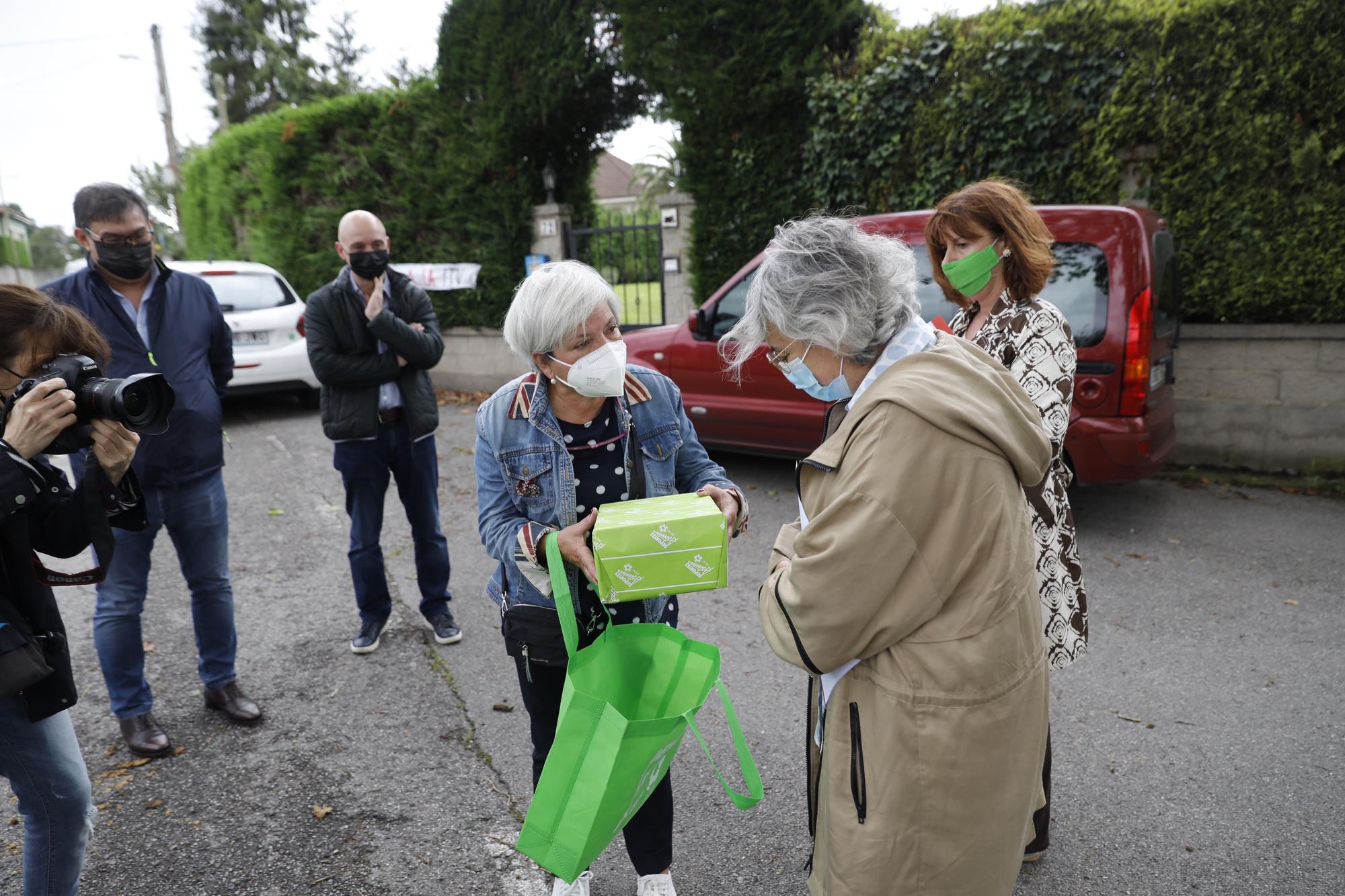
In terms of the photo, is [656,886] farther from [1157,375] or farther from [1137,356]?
[1157,375]

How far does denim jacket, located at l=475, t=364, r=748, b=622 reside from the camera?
6.98ft

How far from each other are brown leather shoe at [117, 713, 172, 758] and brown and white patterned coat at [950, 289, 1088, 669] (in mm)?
3211

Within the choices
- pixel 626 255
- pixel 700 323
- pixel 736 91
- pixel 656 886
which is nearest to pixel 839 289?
pixel 656 886

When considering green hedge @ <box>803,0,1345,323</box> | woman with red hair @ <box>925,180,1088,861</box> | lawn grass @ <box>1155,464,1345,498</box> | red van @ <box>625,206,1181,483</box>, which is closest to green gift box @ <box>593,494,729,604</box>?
woman with red hair @ <box>925,180,1088,861</box>

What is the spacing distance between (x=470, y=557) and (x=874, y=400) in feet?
14.1

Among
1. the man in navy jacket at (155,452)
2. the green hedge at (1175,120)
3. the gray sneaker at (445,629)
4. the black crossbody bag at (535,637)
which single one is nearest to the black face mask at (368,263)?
the man in navy jacket at (155,452)

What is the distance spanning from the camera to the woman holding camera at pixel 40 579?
1.83 meters

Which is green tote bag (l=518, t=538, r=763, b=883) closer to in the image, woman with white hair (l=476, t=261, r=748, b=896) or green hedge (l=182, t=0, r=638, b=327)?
woman with white hair (l=476, t=261, r=748, b=896)

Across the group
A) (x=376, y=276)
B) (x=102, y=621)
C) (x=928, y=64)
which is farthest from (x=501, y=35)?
(x=102, y=621)

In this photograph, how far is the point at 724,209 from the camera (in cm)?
836

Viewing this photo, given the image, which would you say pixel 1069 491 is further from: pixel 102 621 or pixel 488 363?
pixel 488 363

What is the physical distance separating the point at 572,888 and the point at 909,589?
1.56 metres

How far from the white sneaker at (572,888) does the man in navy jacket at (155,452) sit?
1784mm

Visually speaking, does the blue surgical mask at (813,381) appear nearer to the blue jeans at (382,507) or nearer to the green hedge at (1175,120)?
the blue jeans at (382,507)
